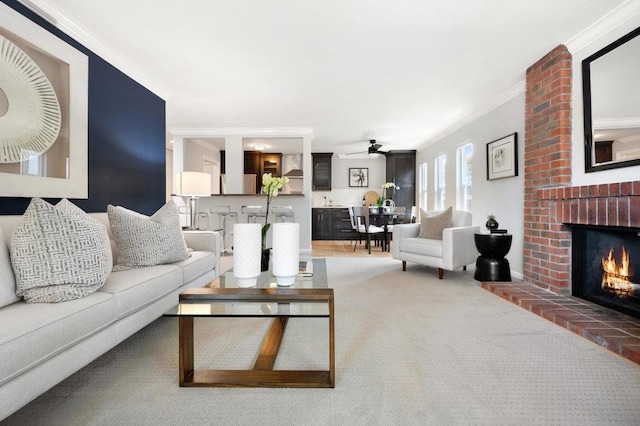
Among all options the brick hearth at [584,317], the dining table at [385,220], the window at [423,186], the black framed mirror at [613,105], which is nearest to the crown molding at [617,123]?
the black framed mirror at [613,105]

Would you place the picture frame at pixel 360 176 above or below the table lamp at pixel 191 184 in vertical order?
above

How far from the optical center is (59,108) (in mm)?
2309

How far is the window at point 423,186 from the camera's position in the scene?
6965 mm

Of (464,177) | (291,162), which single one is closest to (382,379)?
(464,177)

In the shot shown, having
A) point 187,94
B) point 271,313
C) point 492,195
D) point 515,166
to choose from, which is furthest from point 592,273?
point 187,94

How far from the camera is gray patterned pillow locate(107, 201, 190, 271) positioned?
2131 mm

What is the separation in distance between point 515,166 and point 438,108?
149 centimetres

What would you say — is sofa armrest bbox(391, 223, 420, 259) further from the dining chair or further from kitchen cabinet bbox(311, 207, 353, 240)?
kitchen cabinet bbox(311, 207, 353, 240)

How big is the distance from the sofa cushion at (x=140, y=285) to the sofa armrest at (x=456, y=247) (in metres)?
2.74

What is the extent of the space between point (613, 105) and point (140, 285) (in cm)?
348

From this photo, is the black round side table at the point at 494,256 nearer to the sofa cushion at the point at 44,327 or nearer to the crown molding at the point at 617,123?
the crown molding at the point at 617,123

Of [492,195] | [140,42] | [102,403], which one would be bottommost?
[102,403]

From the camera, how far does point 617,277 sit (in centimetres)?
225

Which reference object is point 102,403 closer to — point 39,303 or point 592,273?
point 39,303
